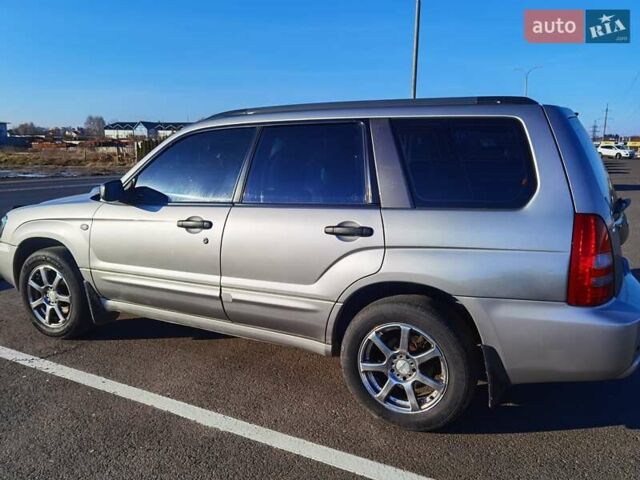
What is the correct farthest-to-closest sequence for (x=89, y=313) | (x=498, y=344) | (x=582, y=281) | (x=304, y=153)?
1. (x=89, y=313)
2. (x=304, y=153)
3. (x=498, y=344)
4. (x=582, y=281)

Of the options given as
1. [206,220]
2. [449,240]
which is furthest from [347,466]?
[206,220]

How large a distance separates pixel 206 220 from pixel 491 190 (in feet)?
6.02

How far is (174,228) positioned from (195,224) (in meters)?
0.20

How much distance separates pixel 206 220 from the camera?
350 centimetres

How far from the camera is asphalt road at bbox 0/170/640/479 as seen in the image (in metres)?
2.67

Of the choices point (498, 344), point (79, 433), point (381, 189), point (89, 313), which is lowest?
point (79, 433)

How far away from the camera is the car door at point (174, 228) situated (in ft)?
11.7

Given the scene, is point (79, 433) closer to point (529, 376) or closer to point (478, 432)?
point (478, 432)

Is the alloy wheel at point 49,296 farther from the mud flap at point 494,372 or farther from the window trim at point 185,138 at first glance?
the mud flap at point 494,372

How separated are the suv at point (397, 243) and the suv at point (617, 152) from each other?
6362cm

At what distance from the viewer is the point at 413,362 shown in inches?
117

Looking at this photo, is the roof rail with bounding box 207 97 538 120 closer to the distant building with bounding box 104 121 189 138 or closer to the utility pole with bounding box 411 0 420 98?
the utility pole with bounding box 411 0 420 98

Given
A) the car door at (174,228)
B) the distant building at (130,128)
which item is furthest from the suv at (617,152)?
the car door at (174,228)

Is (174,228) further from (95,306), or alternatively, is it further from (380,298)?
(380,298)
